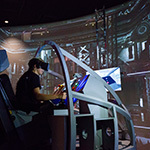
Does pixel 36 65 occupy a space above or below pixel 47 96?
above

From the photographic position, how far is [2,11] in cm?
659

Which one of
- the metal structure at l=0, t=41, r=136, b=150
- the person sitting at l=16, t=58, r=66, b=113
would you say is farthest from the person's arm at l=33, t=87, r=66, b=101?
the metal structure at l=0, t=41, r=136, b=150

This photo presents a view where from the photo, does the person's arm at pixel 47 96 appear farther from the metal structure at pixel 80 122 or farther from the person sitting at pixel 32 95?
the metal structure at pixel 80 122

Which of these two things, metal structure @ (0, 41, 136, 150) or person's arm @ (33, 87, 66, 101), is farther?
person's arm @ (33, 87, 66, 101)

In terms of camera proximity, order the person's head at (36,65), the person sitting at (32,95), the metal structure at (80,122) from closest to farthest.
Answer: the metal structure at (80,122)
the person sitting at (32,95)
the person's head at (36,65)

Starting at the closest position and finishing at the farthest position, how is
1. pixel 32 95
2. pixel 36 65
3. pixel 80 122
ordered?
1. pixel 80 122
2. pixel 32 95
3. pixel 36 65

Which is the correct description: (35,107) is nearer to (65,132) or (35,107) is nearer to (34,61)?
(65,132)

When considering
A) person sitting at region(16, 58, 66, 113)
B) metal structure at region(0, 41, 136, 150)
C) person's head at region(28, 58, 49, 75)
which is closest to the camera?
metal structure at region(0, 41, 136, 150)

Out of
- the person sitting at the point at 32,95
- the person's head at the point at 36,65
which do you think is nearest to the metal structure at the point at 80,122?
the person sitting at the point at 32,95

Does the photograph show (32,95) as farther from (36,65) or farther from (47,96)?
(36,65)

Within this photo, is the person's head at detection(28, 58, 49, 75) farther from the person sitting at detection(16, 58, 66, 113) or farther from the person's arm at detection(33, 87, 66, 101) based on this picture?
the person's arm at detection(33, 87, 66, 101)

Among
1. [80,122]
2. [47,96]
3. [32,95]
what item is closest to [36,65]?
[32,95]

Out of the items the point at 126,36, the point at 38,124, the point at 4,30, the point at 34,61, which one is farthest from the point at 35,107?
the point at 4,30

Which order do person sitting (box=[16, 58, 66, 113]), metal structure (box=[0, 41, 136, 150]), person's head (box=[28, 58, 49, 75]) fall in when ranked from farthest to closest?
person's head (box=[28, 58, 49, 75])
person sitting (box=[16, 58, 66, 113])
metal structure (box=[0, 41, 136, 150])
